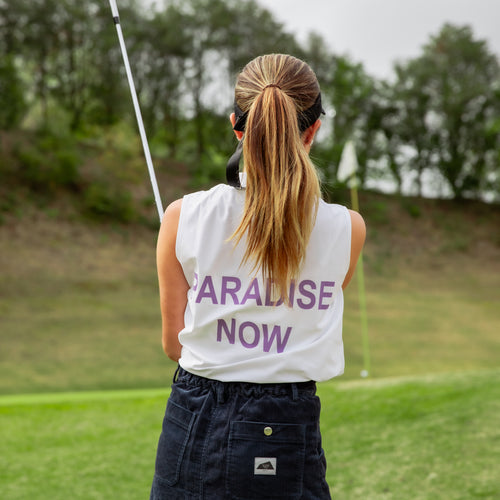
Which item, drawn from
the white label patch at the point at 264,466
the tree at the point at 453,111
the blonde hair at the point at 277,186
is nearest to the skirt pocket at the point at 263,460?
the white label patch at the point at 264,466

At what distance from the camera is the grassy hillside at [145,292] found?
8.88 metres

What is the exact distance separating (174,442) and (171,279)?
→ 0.29 m

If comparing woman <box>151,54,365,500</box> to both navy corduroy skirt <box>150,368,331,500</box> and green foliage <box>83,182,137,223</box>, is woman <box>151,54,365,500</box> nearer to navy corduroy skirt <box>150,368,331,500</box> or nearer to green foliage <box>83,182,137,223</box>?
navy corduroy skirt <box>150,368,331,500</box>

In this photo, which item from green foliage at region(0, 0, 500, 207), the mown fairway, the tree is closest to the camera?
the mown fairway

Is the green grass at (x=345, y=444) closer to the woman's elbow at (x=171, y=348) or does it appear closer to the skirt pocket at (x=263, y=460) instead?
the woman's elbow at (x=171, y=348)

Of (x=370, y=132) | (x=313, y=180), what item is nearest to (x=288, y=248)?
(x=313, y=180)

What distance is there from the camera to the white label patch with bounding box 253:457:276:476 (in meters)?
1.08

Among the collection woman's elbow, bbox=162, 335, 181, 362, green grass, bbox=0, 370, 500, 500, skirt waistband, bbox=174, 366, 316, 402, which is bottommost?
green grass, bbox=0, 370, 500, 500

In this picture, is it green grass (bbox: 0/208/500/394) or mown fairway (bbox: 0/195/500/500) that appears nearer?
mown fairway (bbox: 0/195/500/500)

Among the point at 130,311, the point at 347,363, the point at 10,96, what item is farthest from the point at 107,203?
the point at 347,363

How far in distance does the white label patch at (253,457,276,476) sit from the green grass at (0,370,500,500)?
1.54 meters

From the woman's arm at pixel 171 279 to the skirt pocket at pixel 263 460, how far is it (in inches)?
9.7

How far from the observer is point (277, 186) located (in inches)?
43.4

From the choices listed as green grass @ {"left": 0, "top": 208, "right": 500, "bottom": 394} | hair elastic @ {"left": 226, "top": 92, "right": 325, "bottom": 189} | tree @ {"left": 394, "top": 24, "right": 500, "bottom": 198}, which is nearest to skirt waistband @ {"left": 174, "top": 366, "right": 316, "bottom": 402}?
hair elastic @ {"left": 226, "top": 92, "right": 325, "bottom": 189}
